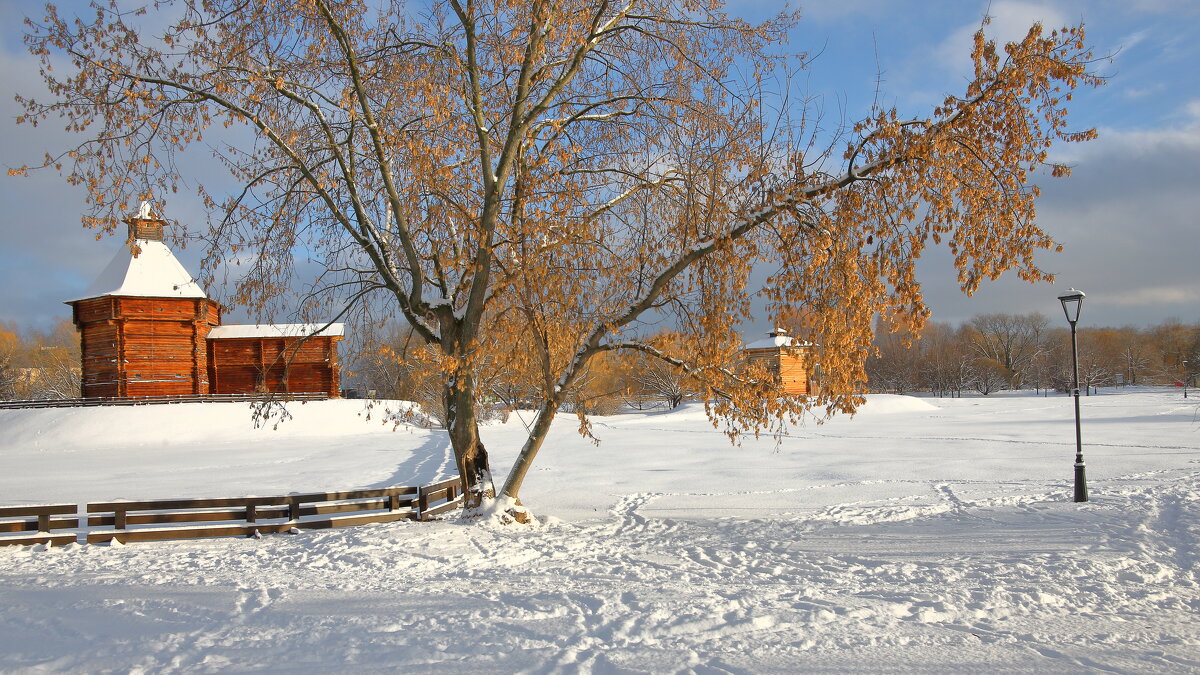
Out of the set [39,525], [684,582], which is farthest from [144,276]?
[684,582]

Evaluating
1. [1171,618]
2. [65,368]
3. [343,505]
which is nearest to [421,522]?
[343,505]

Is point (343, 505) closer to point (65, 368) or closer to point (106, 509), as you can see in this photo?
point (106, 509)

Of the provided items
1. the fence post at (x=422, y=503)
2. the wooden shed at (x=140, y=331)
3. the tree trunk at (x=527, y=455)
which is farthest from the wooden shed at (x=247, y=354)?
the tree trunk at (x=527, y=455)

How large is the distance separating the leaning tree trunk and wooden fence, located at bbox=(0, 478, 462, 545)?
132 centimetres

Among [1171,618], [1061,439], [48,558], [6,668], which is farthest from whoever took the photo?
[1061,439]

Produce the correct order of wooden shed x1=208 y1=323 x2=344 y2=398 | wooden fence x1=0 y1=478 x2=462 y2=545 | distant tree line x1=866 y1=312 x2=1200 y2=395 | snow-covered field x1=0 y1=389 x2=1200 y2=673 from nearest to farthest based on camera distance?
snow-covered field x1=0 y1=389 x2=1200 y2=673, wooden fence x1=0 y1=478 x2=462 y2=545, wooden shed x1=208 y1=323 x2=344 y2=398, distant tree line x1=866 y1=312 x2=1200 y2=395

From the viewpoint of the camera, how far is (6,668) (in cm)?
533

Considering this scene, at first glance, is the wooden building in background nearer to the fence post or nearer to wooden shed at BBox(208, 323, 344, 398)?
wooden shed at BBox(208, 323, 344, 398)

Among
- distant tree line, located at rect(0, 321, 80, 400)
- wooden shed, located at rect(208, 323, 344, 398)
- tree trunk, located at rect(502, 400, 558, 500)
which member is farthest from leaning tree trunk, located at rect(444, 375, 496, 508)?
distant tree line, located at rect(0, 321, 80, 400)

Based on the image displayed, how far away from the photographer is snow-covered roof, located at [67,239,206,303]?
103ft

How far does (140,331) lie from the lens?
31.5 metres

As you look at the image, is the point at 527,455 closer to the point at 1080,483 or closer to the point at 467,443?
the point at 467,443

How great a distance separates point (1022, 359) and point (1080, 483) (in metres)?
75.6

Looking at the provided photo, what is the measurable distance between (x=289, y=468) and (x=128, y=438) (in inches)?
459
